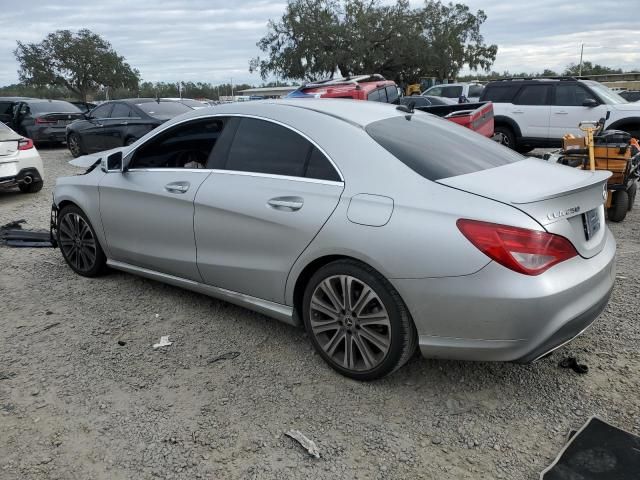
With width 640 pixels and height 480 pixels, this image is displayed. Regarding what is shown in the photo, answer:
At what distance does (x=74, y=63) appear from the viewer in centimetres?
4531

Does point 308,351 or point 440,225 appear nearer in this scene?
point 440,225

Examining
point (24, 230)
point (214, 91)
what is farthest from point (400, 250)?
point (214, 91)

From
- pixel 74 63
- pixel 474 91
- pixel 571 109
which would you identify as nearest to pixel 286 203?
pixel 571 109

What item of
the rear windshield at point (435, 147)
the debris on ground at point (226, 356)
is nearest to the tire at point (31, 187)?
the debris on ground at point (226, 356)

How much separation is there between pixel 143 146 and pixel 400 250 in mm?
2517

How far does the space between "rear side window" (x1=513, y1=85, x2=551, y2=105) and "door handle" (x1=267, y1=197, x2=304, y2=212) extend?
10.6 meters

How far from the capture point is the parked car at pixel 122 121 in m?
11.9

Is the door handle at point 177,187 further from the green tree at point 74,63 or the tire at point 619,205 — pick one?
the green tree at point 74,63

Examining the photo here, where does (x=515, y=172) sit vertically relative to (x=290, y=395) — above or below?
above

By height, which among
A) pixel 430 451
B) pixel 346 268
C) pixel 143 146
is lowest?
pixel 430 451

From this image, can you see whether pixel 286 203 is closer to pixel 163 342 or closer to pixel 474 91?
pixel 163 342

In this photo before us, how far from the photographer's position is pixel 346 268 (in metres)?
2.96

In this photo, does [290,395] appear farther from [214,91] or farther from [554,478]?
[214,91]

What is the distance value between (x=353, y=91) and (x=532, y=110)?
404cm
